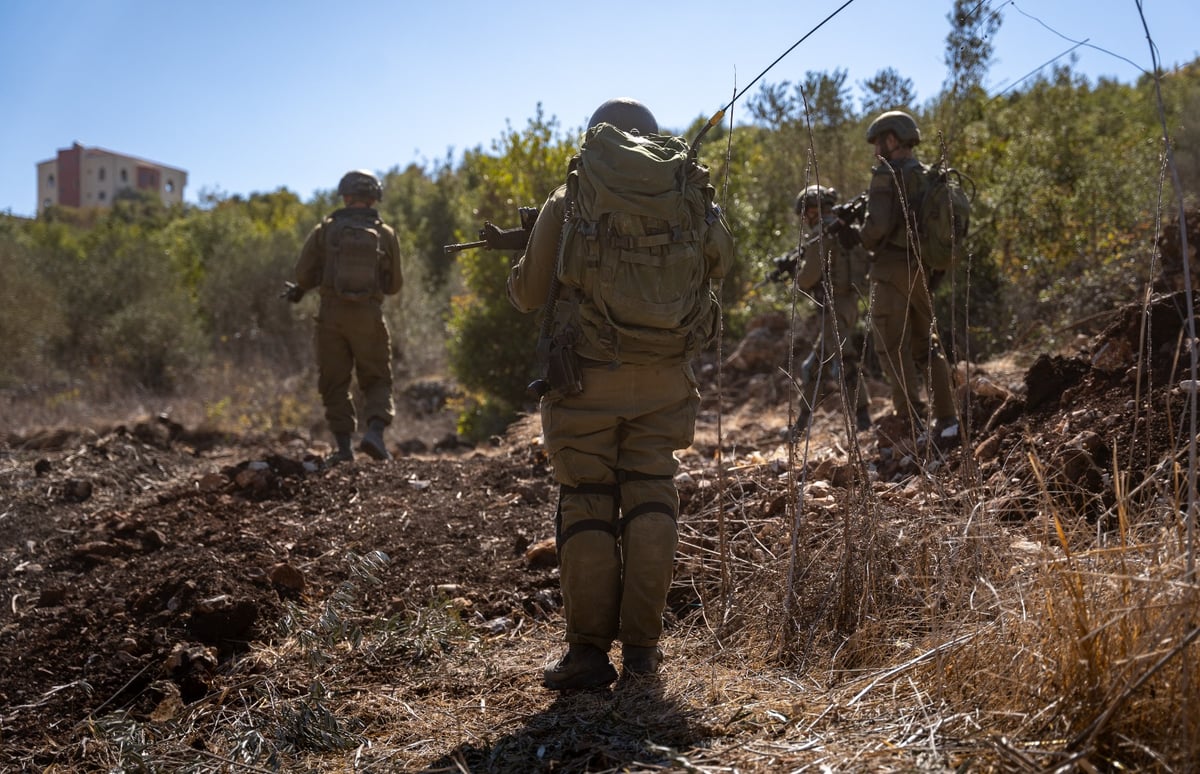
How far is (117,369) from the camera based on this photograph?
1705 centimetres

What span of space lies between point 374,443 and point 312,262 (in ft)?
4.58

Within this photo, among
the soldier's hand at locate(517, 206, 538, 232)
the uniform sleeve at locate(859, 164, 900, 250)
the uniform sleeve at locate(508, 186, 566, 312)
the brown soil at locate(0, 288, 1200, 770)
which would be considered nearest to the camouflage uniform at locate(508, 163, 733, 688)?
the uniform sleeve at locate(508, 186, 566, 312)

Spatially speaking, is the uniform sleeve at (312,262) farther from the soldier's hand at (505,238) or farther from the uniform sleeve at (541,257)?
the uniform sleeve at (541,257)

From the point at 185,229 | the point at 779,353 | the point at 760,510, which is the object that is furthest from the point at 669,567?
the point at 185,229

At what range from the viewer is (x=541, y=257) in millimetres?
3264

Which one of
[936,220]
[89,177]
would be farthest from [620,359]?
[89,177]

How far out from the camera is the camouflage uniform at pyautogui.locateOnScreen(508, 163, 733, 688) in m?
3.19

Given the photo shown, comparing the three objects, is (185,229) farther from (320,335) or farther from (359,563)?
(359,563)

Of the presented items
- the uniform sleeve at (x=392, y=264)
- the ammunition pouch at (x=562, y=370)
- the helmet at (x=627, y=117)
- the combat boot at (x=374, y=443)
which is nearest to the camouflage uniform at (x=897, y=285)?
the helmet at (x=627, y=117)

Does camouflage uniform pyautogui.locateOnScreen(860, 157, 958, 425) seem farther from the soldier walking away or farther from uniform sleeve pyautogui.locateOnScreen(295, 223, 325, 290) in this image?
uniform sleeve pyautogui.locateOnScreen(295, 223, 325, 290)

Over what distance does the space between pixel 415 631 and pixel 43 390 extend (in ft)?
47.6

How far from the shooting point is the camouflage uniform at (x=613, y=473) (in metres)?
3.19

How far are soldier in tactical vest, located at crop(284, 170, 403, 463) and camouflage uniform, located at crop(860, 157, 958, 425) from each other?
11.0ft

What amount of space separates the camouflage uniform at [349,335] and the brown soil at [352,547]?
716 mm
